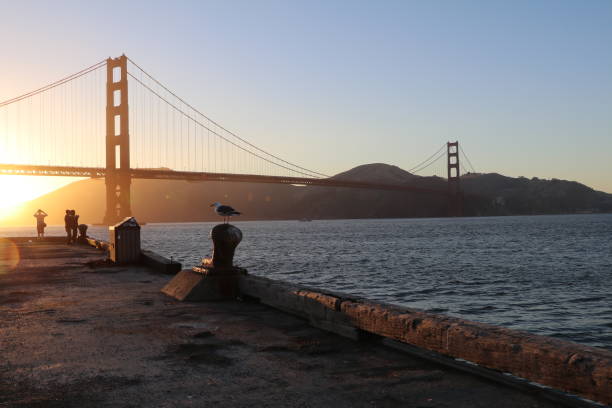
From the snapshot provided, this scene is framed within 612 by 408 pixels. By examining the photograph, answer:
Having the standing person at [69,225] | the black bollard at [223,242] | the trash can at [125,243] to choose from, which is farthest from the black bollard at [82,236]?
the black bollard at [223,242]

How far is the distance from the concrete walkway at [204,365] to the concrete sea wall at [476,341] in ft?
0.65

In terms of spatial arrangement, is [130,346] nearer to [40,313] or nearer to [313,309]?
[313,309]

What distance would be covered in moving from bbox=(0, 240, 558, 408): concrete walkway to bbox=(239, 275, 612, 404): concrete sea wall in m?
0.20

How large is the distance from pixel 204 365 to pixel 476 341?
2297mm

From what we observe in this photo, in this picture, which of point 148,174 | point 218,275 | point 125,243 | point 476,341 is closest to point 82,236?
point 125,243

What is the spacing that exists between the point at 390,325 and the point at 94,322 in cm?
389

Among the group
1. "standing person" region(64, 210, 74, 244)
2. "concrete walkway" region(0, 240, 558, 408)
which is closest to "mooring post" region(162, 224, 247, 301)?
"concrete walkway" region(0, 240, 558, 408)

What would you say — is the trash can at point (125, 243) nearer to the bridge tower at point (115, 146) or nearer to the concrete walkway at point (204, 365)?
the concrete walkway at point (204, 365)

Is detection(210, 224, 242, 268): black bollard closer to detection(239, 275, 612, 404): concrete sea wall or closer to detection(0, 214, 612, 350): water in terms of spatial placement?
detection(239, 275, 612, 404): concrete sea wall

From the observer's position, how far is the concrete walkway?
414cm

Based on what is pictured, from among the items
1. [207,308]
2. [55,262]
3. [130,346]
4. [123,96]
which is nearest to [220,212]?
[207,308]

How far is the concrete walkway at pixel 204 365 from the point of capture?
414 cm

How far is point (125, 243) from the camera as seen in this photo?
16484 mm

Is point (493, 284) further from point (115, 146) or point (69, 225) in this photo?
point (115, 146)
